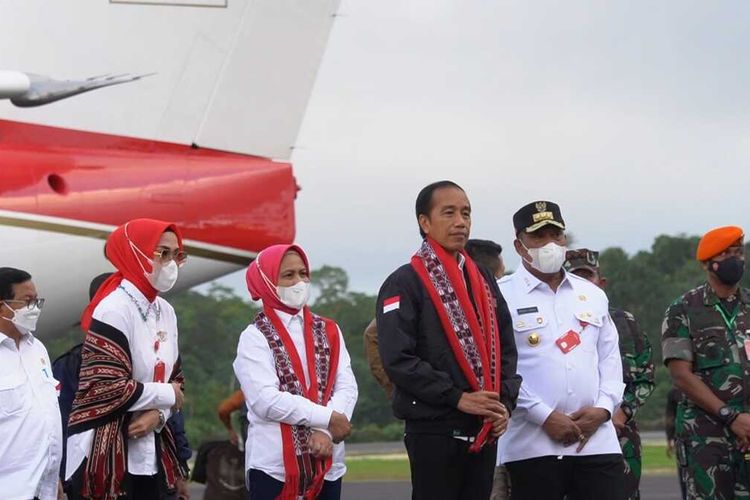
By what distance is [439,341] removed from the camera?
20.4 ft

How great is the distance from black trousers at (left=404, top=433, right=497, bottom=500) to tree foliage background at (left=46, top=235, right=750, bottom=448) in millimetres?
18012

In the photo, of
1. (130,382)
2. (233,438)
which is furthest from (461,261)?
(233,438)

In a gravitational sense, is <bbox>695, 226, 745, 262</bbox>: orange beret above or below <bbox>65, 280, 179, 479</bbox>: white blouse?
above

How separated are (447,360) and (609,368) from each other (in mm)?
973

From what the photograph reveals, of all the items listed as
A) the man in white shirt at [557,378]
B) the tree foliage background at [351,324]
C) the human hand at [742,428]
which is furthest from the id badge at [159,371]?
the tree foliage background at [351,324]

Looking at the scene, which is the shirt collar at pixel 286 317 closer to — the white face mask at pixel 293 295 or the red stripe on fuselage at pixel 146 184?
the white face mask at pixel 293 295

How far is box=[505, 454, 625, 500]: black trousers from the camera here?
6.53 metres

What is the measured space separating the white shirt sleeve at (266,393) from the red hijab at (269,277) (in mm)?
145

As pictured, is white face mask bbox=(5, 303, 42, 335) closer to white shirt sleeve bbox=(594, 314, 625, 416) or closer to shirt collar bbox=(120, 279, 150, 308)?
shirt collar bbox=(120, 279, 150, 308)

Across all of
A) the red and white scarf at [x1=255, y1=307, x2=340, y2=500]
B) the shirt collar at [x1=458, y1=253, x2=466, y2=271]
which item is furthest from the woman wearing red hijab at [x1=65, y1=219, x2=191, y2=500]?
the shirt collar at [x1=458, y1=253, x2=466, y2=271]

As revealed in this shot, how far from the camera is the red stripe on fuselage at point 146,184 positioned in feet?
30.7

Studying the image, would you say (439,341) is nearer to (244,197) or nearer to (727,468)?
(727,468)

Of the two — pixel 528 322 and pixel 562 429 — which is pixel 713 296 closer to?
pixel 528 322

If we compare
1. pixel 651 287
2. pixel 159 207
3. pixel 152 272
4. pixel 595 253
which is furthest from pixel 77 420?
pixel 651 287
